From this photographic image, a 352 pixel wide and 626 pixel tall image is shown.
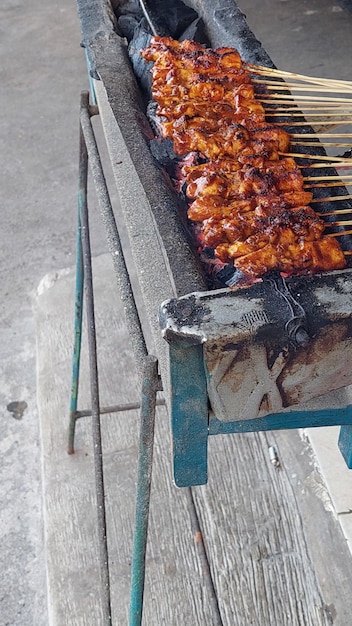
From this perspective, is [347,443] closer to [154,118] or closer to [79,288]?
[154,118]

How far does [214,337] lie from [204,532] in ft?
6.11

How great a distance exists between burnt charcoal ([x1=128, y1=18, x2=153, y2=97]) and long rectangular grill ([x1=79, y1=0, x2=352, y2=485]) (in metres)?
0.93

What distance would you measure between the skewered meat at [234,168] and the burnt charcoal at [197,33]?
13.1 inches

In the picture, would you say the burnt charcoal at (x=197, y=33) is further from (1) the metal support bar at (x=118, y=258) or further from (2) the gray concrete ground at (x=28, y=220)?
(2) the gray concrete ground at (x=28, y=220)

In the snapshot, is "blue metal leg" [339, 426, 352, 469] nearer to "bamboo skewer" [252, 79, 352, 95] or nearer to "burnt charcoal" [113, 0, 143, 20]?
"bamboo skewer" [252, 79, 352, 95]

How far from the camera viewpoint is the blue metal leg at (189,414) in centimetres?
168

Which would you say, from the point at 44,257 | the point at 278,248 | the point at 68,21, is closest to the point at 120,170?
the point at 278,248

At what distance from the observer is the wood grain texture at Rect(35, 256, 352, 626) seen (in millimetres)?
2947

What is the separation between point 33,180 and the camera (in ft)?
19.1

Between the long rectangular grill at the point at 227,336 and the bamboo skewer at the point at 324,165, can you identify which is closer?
the long rectangular grill at the point at 227,336

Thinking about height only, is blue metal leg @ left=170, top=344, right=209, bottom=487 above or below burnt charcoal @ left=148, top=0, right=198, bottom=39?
below

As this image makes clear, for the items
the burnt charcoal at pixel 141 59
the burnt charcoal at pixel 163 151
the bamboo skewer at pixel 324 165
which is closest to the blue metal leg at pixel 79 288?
the burnt charcoal at pixel 141 59

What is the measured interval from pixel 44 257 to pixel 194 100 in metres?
2.53

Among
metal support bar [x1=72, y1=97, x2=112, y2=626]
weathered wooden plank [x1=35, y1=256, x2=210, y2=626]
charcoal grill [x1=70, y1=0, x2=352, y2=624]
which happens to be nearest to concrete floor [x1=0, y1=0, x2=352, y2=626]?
weathered wooden plank [x1=35, y1=256, x2=210, y2=626]
